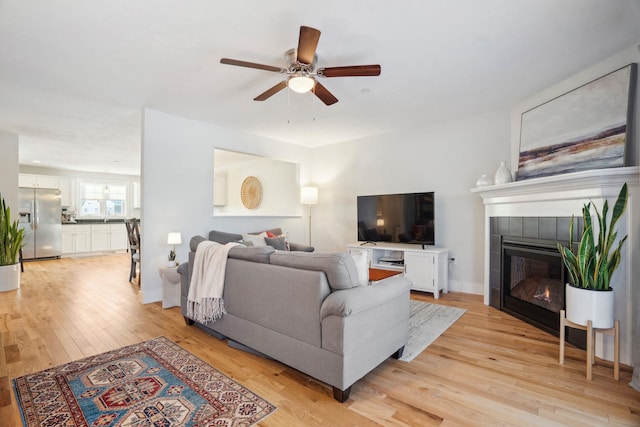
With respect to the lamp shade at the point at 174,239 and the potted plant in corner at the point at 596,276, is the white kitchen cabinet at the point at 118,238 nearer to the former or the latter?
the lamp shade at the point at 174,239

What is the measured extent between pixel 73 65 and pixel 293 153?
3636 millimetres

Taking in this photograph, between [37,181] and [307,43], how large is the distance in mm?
9338

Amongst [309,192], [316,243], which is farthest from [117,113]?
[316,243]

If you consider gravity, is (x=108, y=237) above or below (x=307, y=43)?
below

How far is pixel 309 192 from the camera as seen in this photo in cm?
584

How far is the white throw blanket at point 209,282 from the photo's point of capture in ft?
8.62

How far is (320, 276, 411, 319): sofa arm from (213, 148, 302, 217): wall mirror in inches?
157

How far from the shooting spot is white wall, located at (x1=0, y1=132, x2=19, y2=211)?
5090 millimetres

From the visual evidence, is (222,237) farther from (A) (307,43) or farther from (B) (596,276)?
(B) (596,276)

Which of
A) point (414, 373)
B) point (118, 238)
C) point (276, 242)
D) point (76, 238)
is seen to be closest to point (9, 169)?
point (76, 238)

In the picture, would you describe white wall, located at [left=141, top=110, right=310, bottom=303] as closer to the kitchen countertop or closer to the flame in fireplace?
the flame in fireplace

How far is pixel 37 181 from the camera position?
7883 mm

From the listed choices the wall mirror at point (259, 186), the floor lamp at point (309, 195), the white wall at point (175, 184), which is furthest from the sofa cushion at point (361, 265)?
the wall mirror at point (259, 186)

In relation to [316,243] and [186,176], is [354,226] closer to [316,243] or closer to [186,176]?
[316,243]
